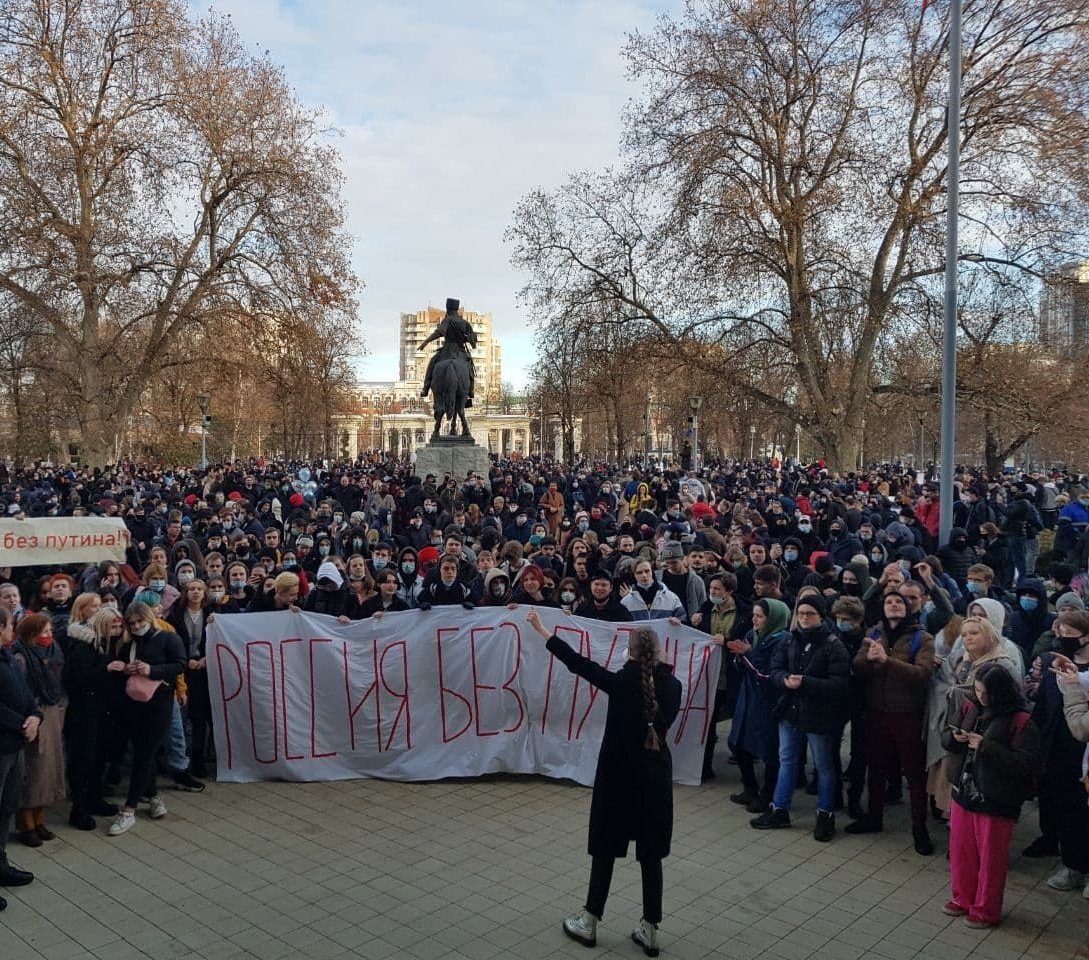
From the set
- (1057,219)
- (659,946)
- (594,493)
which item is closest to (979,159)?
(1057,219)

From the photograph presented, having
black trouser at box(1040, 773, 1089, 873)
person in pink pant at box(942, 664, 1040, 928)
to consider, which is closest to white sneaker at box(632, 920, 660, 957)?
person in pink pant at box(942, 664, 1040, 928)

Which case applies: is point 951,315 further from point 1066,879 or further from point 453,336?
point 453,336

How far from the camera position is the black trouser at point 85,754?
6.40 m

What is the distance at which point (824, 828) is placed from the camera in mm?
6355

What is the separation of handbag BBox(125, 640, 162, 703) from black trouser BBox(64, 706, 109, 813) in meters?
0.32

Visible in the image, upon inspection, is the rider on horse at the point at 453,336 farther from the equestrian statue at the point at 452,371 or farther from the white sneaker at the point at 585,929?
the white sneaker at the point at 585,929

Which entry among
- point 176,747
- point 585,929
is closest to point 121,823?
point 176,747

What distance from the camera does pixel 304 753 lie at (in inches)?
293

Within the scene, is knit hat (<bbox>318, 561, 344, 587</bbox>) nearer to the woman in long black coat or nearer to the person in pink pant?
the woman in long black coat

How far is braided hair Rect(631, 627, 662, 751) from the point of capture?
4.66m

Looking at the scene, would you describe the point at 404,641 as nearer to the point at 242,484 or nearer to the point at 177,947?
the point at 177,947

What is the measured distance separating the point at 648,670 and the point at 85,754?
4.10 m

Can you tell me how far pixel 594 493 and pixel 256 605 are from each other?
14778 mm

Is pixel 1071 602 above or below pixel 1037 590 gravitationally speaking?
above
